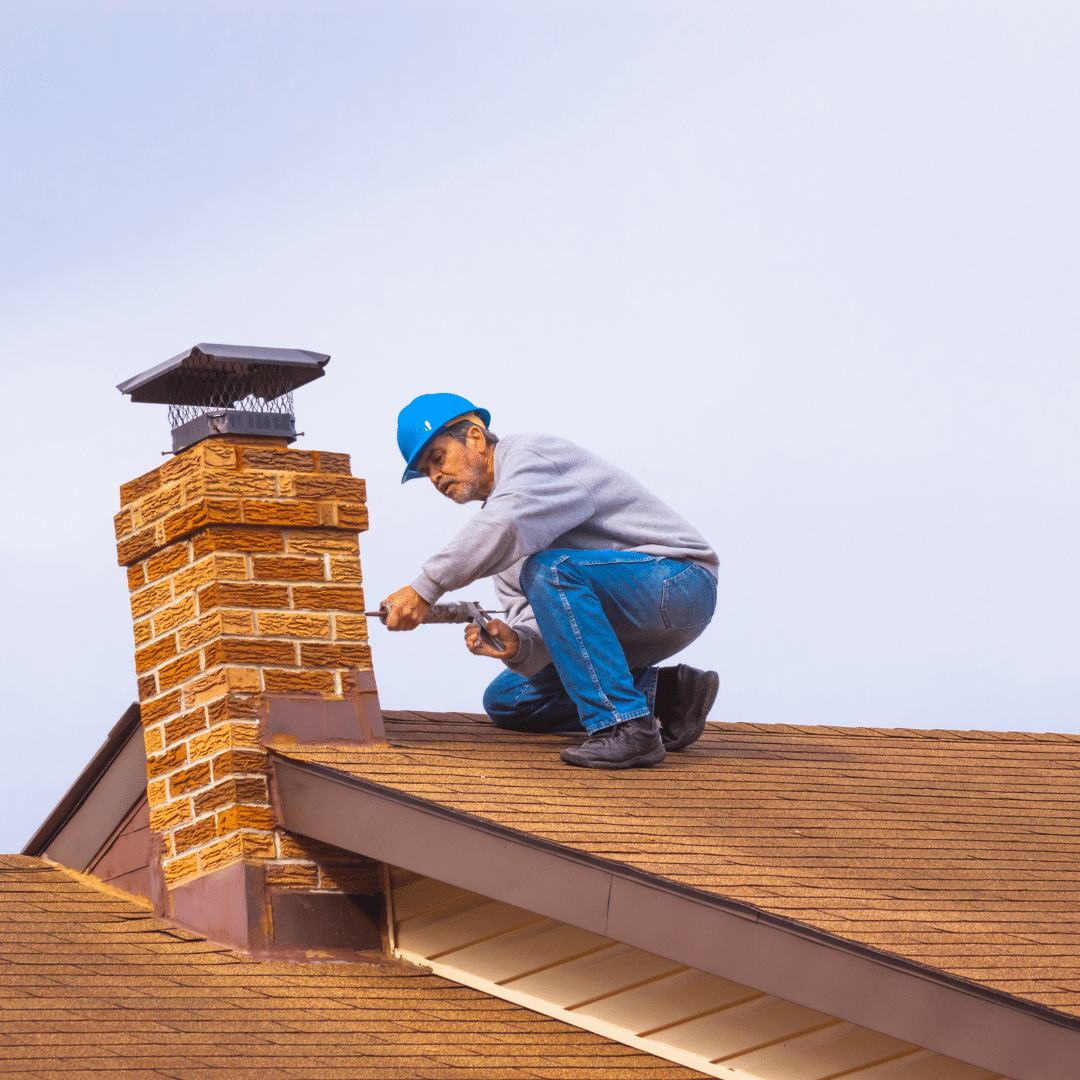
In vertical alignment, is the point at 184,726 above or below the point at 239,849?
above

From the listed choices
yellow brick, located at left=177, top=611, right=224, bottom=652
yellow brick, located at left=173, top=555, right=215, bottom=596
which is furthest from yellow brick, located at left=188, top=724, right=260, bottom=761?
yellow brick, located at left=173, top=555, right=215, bottom=596

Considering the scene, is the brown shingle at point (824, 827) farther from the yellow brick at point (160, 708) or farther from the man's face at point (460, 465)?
the man's face at point (460, 465)

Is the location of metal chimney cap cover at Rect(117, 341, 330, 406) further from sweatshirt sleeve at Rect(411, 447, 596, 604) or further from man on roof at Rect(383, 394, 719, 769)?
sweatshirt sleeve at Rect(411, 447, 596, 604)

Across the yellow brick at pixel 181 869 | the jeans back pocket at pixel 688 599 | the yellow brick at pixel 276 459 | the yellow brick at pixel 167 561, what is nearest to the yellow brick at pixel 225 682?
the yellow brick at pixel 167 561

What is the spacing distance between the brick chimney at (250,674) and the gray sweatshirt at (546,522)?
504mm

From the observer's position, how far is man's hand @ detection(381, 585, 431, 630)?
6.43 meters

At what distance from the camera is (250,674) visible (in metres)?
6.35

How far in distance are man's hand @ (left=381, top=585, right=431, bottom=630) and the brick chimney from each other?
0.22 meters

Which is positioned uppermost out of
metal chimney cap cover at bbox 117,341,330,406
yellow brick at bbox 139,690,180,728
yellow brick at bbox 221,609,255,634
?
metal chimney cap cover at bbox 117,341,330,406

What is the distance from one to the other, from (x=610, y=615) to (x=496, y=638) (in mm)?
485

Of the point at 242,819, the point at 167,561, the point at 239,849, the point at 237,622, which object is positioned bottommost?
the point at 239,849

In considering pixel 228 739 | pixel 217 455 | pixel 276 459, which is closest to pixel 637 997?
pixel 228 739

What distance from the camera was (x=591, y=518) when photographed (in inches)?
265

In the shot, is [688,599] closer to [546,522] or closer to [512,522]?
[546,522]
